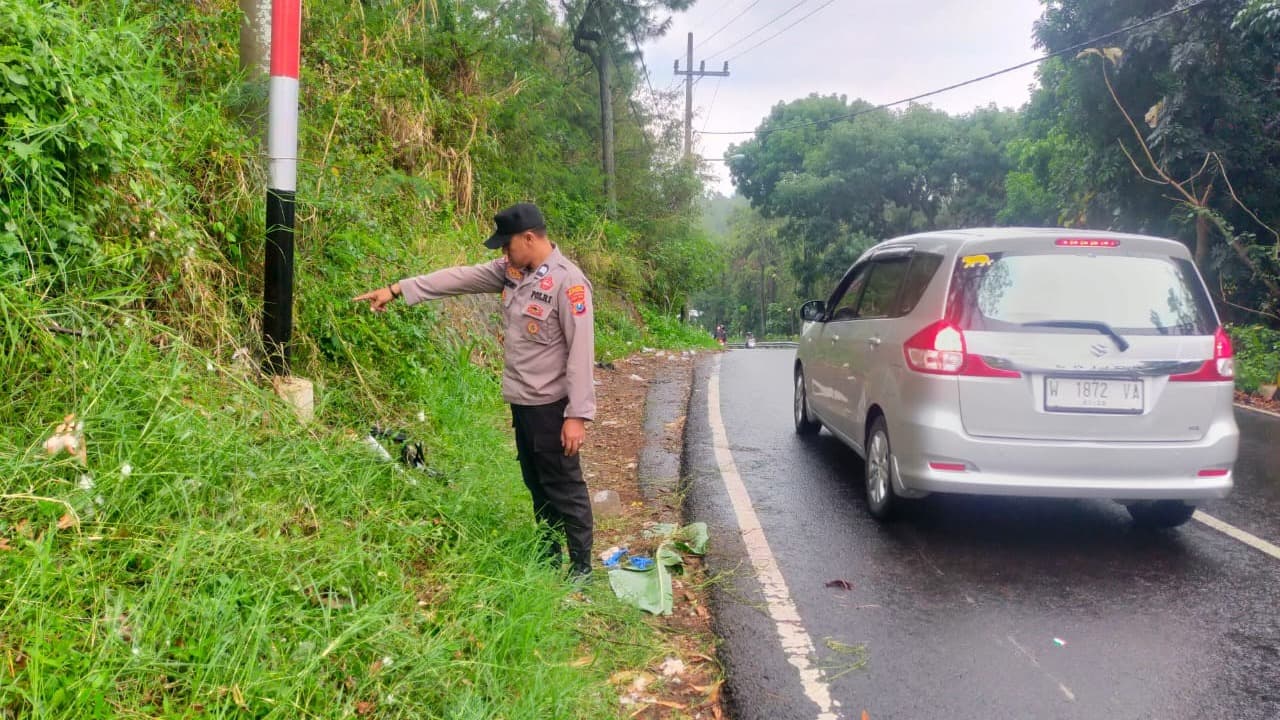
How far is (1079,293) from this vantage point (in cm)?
511

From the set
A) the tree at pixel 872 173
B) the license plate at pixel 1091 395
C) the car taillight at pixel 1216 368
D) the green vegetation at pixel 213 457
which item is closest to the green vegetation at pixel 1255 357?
the car taillight at pixel 1216 368

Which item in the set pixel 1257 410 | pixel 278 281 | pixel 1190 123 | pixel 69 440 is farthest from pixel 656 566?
pixel 1190 123

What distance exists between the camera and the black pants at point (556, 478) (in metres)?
4.36

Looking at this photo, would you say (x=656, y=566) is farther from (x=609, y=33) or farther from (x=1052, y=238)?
(x=609, y=33)

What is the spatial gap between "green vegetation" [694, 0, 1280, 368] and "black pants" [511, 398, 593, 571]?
463 inches

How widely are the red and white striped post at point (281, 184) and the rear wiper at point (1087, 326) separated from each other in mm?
3985

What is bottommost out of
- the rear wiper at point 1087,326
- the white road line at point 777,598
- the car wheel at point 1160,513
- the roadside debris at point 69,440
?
the white road line at point 777,598

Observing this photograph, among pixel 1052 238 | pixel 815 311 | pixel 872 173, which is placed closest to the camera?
→ pixel 1052 238

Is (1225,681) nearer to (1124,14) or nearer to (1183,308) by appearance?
(1183,308)

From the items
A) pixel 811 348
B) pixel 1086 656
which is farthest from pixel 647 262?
pixel 1086 656

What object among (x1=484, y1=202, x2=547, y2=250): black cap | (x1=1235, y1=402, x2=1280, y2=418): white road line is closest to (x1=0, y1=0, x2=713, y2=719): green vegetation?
(x1=484, y1=202, x2=547, y2=250): black cap

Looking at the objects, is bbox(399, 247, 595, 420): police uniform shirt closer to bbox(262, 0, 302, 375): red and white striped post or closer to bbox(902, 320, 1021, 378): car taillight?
bbox(262, 0, 302, 375): red and white striped post

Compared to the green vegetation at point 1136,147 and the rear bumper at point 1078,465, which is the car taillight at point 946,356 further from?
the green vegetation at point 1136,147

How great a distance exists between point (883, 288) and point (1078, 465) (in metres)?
1.91
